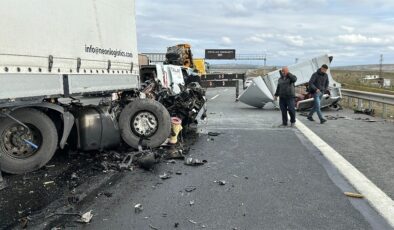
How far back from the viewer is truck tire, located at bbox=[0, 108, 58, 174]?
676cm

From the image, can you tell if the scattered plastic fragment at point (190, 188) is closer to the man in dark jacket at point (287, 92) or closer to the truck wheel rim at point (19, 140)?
the truck wheel rim at point (19, 140)

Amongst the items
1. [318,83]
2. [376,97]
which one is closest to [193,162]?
[318,83]

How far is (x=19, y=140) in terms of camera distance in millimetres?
6945

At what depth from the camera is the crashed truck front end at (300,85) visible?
19438mm

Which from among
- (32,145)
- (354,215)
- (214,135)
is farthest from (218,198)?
(214,135)

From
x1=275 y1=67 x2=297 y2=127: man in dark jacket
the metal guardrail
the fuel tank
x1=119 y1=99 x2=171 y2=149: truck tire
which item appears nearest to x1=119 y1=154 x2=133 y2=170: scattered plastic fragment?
the fuel tank

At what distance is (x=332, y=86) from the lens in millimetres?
19656

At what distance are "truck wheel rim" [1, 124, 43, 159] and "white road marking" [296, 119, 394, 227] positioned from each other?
4419 mm

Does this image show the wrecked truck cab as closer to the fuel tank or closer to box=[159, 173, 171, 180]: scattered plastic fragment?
the fuel tank

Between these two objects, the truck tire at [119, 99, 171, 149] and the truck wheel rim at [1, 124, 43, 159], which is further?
the truck tire at [119, 99, 171, 149]

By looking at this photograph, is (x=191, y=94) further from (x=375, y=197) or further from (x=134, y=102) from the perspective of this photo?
(x=375, y=197)

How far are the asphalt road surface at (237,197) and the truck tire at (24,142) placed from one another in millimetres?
1231

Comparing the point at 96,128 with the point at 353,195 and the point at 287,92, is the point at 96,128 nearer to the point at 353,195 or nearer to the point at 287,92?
the point at 353,195

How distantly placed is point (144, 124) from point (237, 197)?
3.79m
